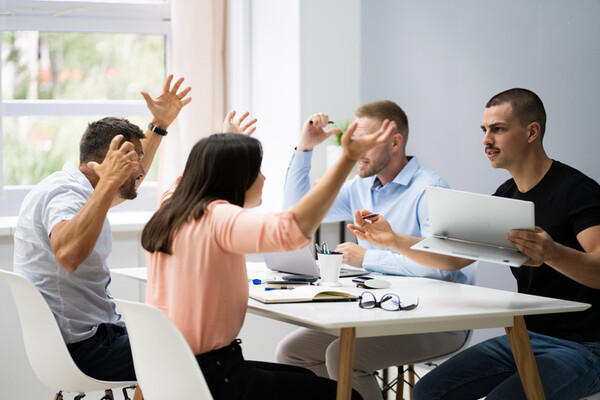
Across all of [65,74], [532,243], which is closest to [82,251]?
[532,243]

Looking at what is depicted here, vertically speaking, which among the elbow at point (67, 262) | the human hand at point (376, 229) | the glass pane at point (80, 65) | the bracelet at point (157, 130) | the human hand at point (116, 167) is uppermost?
the glass pane at point (80, 65)

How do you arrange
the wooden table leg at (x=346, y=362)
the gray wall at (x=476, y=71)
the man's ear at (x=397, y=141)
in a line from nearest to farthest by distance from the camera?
the wooden table leg at (x=346, y=362), the gray wall at (x=476, y=71), the man's ear at (x=397, y=141)

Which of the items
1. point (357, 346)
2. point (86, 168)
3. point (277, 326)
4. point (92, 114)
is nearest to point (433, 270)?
point (357, 346)

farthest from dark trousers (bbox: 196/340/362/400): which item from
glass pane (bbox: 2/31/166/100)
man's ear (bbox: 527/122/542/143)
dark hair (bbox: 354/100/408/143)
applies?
glass pane (bbox: 2/31/166/100)

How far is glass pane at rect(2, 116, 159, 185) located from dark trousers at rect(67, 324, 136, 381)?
2.10 metres

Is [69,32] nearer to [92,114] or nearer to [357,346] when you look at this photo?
[92,114]

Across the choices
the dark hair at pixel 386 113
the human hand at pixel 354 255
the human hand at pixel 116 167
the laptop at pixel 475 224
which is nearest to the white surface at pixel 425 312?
the laptop at pixel 475 224

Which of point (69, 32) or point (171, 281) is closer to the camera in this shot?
point (171, 281)

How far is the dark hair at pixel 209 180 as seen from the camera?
1.92 metres

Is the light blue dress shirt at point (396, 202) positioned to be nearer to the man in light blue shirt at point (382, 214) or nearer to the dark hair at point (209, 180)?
the man in light blue shirt at point (382, 214)

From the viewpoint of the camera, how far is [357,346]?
2.63 meters

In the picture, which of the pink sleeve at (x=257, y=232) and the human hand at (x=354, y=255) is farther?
the human hand at (x=354, y=255)

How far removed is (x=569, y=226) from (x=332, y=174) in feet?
3.34

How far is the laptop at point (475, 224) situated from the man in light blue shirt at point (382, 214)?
0.46 metres
